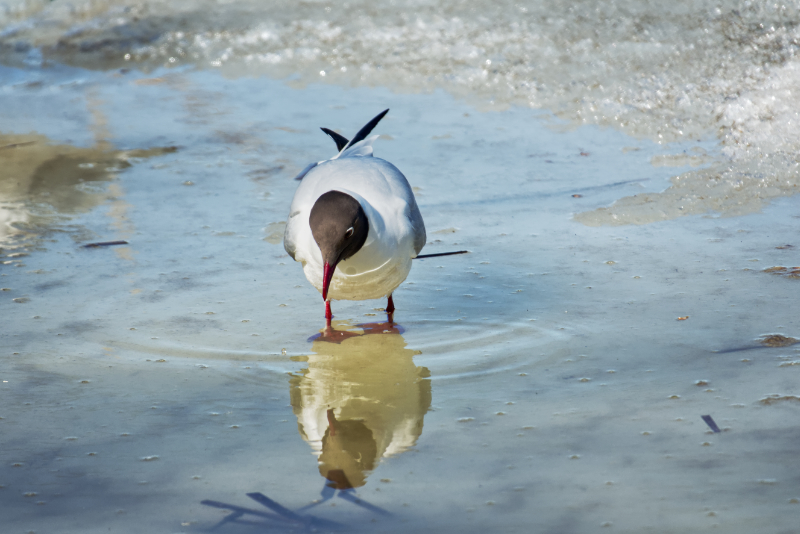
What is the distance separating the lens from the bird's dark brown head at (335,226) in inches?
124

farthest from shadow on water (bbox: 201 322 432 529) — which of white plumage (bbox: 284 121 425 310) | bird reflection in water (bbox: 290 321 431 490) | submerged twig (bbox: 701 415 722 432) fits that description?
submerged twig (bbox: 701 415 722 432)

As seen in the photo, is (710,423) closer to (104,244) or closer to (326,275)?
(326,275)

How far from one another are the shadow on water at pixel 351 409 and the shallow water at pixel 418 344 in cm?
1

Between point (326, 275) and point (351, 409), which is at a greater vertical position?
point (326, 275)

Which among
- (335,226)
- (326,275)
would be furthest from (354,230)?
(326,275)

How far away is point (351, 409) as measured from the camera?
9.23 ft

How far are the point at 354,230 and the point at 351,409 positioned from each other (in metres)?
0.73

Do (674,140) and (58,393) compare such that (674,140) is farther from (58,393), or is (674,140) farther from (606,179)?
(58,393)

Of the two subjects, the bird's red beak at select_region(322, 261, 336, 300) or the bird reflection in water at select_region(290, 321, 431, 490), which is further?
the bird's red beak at select_region(322, 261, 336, 300)

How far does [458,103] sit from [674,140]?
1.80 m

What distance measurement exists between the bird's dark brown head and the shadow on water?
31 centimetres

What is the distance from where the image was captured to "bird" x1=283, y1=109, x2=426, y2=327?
3.19 metres

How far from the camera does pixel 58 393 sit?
294 cm

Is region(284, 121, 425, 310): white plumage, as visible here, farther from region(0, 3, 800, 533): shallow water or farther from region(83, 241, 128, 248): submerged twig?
region(83, 241, 128, 248): submerged twig
